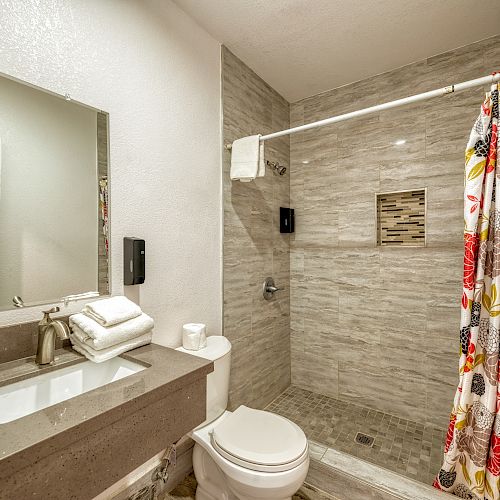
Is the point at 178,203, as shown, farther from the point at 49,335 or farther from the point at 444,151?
the point at 444,151

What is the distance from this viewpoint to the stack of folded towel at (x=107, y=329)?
109cm

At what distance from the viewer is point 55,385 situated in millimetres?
1016

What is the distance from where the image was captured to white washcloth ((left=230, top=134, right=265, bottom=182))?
1893 millimetres

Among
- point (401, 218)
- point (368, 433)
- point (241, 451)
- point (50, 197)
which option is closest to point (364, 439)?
point (368, 433)

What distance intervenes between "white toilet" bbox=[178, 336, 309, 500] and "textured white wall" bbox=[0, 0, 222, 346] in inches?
14.8

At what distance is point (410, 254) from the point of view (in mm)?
2230

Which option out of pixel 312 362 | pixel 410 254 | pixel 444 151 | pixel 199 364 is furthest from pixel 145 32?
pixel 312 362

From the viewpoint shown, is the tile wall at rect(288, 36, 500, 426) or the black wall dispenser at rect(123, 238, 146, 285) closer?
the black wall dispenser at rect(123, 238, 146, 285)

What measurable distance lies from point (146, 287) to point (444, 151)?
6.98 feet

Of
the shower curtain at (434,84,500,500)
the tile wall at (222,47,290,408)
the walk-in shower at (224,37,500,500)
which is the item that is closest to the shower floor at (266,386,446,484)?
the walk-in shower at (224,37,500,500)

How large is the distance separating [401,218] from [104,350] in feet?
6.98

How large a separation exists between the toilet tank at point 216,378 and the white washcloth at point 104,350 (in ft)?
1.45

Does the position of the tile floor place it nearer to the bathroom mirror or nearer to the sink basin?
the sink basin

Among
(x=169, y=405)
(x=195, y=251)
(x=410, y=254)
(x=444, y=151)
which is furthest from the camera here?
→ (x=410, y=254)
